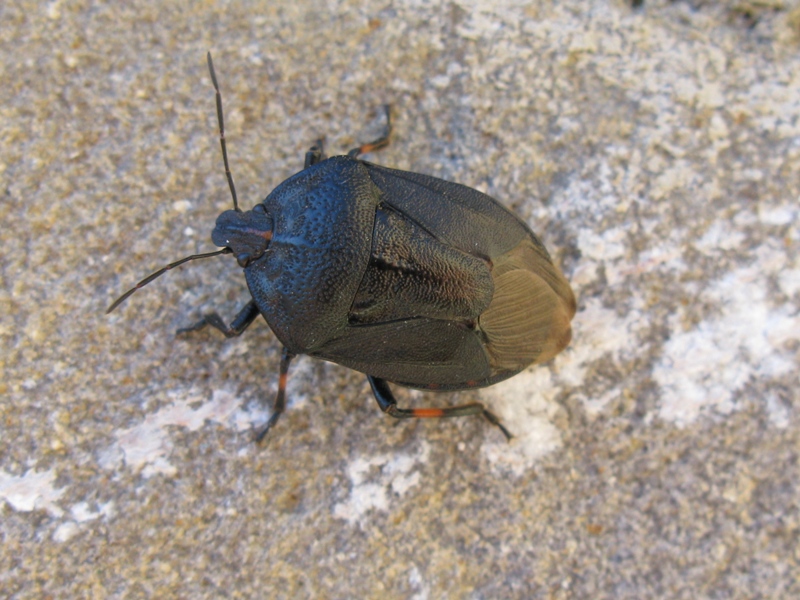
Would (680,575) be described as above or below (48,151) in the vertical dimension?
below

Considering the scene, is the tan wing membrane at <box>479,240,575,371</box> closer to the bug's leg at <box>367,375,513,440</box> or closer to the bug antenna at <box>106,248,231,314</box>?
the bug's leg at <box>367,375,513,440</box>

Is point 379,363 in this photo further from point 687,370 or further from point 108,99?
point 108,99

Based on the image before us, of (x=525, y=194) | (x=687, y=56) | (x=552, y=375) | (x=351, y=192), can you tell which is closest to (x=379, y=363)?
(x=351, y=192)

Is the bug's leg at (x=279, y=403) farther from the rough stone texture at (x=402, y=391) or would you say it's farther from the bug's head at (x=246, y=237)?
the bug's head at (x=246, y=237)

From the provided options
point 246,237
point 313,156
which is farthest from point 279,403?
point 313,156

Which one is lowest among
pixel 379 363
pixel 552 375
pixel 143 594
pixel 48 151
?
pixel 143 594

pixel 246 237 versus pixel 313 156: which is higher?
pixel 313 156

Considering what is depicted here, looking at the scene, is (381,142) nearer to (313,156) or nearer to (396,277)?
(313,156)

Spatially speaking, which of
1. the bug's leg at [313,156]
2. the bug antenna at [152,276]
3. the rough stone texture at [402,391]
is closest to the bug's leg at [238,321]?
the rough stone texture at [402,391]
